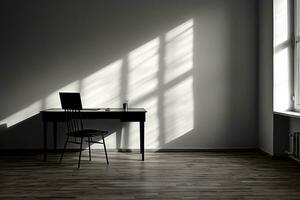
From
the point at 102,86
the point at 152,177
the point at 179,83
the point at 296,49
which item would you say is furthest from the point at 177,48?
the point at 152,177

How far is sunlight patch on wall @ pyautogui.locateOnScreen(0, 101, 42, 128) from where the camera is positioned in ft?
17.3

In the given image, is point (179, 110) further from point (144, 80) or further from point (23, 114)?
point (23, 114)

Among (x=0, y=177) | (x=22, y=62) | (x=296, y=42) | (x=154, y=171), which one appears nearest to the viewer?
(x=0, y=177)

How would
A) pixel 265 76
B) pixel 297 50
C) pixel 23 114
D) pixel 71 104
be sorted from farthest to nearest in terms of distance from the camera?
pixel 23 114 < pixel 265 76 < pixel 297 50 < pixel 71 104

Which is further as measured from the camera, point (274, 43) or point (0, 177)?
point (274, 43)

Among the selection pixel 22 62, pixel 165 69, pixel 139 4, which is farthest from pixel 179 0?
pixel 22 62

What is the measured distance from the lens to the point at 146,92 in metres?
5.30

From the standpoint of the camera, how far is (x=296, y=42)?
463cm

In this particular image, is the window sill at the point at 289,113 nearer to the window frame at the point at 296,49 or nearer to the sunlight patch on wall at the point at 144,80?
the window frame at the point at 296,49

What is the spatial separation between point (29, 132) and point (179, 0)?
291cm

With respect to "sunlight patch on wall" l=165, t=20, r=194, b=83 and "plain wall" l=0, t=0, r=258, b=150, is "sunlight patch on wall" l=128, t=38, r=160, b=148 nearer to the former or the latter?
"plain wall" l=0, t=0, r=258, b=150

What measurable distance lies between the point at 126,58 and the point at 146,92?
0.57m

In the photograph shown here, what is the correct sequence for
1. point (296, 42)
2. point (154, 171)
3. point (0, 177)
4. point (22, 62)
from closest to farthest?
point (0, 177) → point (154, 171) → point (296, 42) → point (22, 62)

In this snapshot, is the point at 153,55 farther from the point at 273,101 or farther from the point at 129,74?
the point at 273,101
